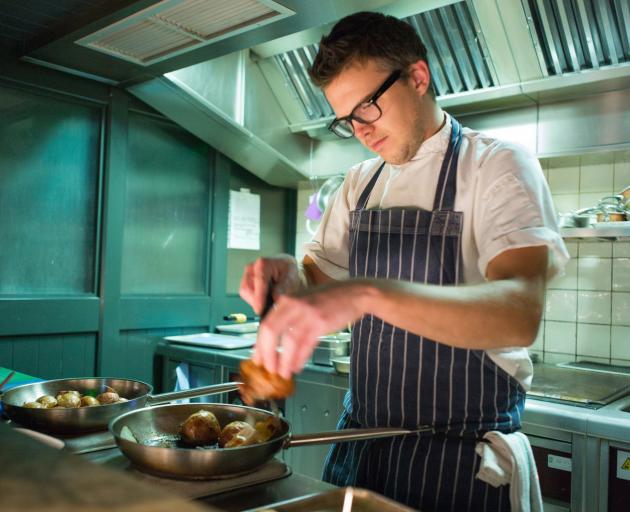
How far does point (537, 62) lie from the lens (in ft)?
8.45

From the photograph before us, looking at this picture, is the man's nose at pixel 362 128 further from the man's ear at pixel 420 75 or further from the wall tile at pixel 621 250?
the wall tile at pixel 621 250

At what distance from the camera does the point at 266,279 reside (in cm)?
133

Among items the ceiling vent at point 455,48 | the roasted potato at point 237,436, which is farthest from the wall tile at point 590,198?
the roasted potato at point 237,436

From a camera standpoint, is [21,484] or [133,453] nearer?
[21,484]

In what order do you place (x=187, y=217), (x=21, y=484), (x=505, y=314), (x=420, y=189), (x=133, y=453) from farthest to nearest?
(x=187, y=217) < (x=420, y=189) < (x=133, y=453) < (x=505, y=314) < (x=21, y=484)

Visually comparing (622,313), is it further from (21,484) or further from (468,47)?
(21,484)

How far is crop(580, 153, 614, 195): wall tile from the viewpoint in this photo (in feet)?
8.96

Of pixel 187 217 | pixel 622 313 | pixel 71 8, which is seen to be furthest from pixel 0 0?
pixel 622 313

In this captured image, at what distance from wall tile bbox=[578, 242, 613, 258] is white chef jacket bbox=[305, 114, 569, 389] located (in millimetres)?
1626

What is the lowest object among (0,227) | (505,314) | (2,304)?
(2,304)

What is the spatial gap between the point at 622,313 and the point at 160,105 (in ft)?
8.46

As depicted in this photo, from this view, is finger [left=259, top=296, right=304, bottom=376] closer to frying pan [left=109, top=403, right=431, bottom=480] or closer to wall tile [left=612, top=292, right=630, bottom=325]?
frying pan [left=109, top=403, right=431, bottom=480]

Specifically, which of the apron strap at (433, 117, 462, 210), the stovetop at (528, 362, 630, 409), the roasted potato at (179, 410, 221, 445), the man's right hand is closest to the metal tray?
the roasted potato at (179, 410, 221, 445)

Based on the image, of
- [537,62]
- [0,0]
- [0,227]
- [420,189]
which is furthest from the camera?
[0,227]
